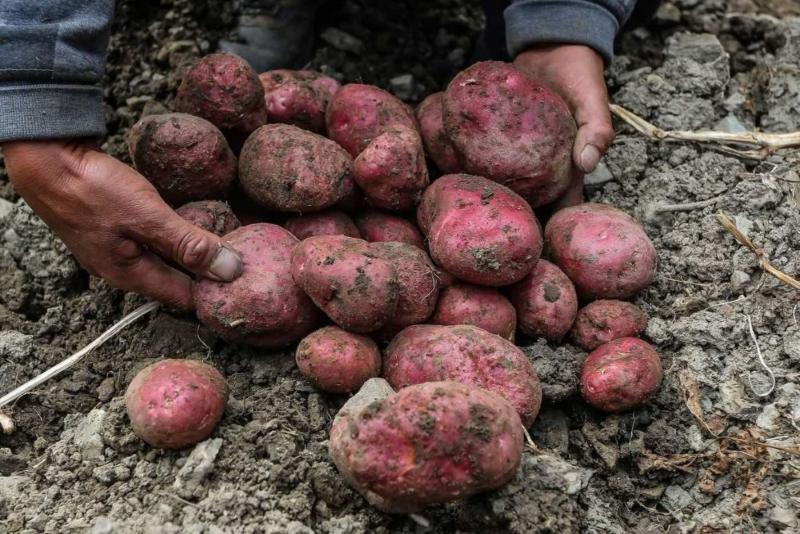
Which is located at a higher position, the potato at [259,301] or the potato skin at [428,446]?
the potato skin at [428,446]

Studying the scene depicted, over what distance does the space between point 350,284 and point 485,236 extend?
35 centimetres

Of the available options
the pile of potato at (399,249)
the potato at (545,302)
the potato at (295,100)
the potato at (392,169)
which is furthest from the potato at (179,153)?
the potato at (545,302)

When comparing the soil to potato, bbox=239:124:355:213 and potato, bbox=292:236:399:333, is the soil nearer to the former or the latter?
potato, bbox=292:236:399:333

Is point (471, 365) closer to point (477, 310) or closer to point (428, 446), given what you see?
point (477, 310)

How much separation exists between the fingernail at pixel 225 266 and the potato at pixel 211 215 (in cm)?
18

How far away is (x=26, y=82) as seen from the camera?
5.35 feet

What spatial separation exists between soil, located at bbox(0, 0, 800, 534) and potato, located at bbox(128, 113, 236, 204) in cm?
37

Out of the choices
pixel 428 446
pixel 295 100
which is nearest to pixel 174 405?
pixel 428 446

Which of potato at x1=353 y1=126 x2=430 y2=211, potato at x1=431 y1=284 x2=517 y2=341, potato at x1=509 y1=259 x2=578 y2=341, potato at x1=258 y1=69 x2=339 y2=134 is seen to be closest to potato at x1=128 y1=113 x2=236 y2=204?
potato at x1=258 y1=69 x2=339 y2=134

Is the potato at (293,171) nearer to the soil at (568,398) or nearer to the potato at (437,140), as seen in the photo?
the potato at (437,140)

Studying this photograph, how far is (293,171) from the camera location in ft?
6.32

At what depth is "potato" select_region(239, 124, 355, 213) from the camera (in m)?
1.93

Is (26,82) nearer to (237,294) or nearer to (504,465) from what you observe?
(237,294)

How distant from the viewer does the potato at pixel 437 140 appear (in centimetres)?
216
